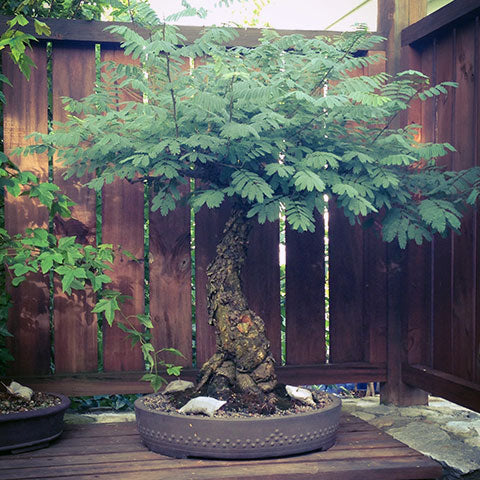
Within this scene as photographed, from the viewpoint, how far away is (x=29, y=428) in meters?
2.59

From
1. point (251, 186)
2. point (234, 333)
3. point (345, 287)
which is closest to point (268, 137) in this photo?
point (251, 186)

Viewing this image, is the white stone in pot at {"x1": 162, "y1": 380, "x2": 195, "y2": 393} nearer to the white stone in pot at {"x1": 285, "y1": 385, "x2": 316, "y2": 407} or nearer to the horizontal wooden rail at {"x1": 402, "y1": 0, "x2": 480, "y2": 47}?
the white stone in pot at {"x1": 285, "y1": 385, "x2": 316, "y2": 407}

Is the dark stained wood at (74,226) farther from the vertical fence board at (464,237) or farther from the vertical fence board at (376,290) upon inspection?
the vertical fence board at (464,237)

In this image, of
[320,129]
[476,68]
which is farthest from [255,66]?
[476,68]

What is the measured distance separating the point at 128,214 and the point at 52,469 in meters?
1.43

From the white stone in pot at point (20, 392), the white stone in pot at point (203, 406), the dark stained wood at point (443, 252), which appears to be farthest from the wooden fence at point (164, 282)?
the white stone in pot at point (203, 406)

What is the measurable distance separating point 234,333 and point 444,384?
43.0 inches

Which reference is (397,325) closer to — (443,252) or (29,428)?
(443,252)

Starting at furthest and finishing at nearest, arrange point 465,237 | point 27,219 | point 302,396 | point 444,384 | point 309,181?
point 27,219 → point 444,384 → point 465,237 → point 302,396 → point 309,181

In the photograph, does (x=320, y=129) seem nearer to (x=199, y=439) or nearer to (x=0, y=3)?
(x=199, y=439)

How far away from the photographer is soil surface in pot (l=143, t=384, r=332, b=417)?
2.52 meters

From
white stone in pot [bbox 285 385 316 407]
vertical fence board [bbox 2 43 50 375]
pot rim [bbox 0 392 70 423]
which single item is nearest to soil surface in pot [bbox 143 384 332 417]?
white stone in pot [bbox 285 385 316 407]

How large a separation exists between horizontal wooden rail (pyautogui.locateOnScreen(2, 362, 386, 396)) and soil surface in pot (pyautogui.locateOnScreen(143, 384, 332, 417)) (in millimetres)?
582

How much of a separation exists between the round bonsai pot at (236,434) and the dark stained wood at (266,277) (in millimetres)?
1009
